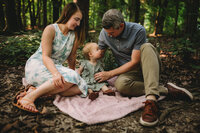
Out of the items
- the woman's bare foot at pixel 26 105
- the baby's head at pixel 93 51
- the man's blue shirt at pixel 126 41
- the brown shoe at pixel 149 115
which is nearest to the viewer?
the brown shoe at pixel 149 115

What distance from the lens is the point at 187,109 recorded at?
2.28 meters

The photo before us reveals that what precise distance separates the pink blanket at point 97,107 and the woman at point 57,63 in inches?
7.7

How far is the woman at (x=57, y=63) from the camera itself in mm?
2238

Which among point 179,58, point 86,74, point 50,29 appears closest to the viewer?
point 50,29

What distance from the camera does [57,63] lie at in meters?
2.78

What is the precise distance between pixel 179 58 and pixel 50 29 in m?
3.60

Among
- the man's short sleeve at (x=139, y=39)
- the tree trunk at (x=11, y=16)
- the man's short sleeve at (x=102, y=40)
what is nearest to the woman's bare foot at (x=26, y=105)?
the man's short sleeve at (x=102, y=40)

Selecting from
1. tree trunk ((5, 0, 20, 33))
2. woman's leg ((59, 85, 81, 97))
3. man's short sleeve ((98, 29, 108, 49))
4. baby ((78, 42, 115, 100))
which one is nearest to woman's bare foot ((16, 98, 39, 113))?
woman's leg ((59, 85, 81, 97))

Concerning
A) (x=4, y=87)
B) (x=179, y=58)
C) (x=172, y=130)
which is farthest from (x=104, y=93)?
(x=179, y=58)

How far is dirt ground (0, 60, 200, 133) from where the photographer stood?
1.76 metres

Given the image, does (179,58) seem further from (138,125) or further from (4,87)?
(4,87)

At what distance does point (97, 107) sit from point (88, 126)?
44 cm

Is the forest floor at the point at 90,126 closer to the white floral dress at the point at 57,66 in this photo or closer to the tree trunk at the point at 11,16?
the white floral dress at the point at 57,66

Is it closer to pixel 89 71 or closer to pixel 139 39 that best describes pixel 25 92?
pixel 89 71
